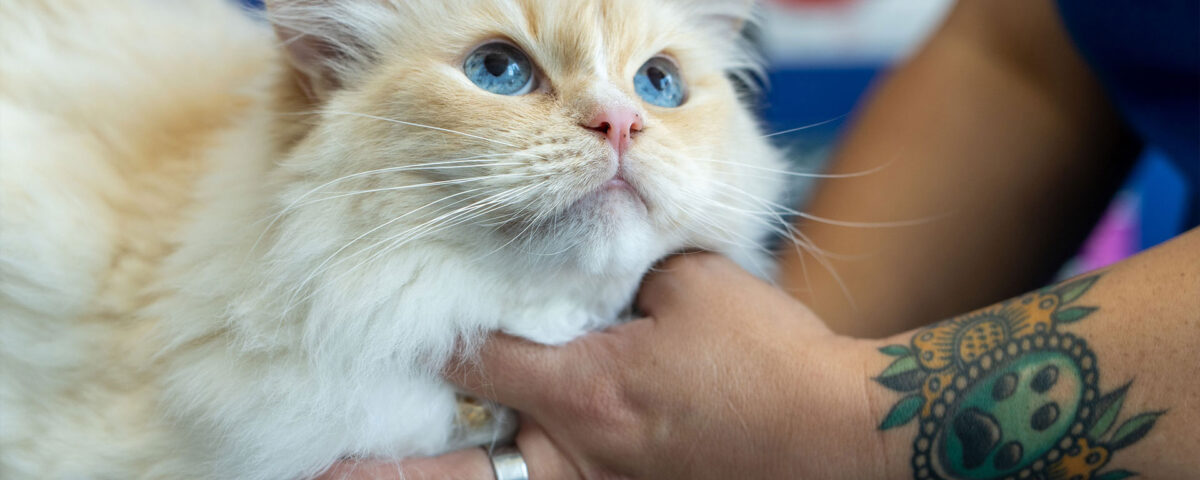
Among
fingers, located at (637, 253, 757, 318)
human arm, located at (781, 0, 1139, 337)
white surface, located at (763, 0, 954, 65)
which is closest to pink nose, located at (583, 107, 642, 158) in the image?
fingers, located at (637, 253, 757, 318)

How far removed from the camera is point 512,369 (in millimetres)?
1077

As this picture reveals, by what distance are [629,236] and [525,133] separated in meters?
0.20

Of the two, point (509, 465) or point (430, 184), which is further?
point (509, 465)

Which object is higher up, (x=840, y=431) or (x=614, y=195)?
(x=614, y=195)

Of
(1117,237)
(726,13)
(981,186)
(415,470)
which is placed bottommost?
(415,470)

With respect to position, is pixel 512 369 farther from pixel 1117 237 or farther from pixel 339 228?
pixel 1117 237

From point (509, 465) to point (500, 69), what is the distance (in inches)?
22.1

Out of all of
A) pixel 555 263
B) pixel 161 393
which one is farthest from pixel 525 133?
pixel 161 393

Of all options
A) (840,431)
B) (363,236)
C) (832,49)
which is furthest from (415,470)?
(832,49)

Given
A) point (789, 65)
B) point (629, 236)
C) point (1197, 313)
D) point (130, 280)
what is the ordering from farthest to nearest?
1. point (789, 65)
2. point (130, 280)
3. point (629, 236)
4. point (1197, 313)

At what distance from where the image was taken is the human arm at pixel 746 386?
967 mm

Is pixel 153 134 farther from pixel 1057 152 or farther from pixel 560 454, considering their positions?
pixel 1057 152

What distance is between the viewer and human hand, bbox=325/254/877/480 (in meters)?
1.04

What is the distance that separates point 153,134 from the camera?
1.25 m
